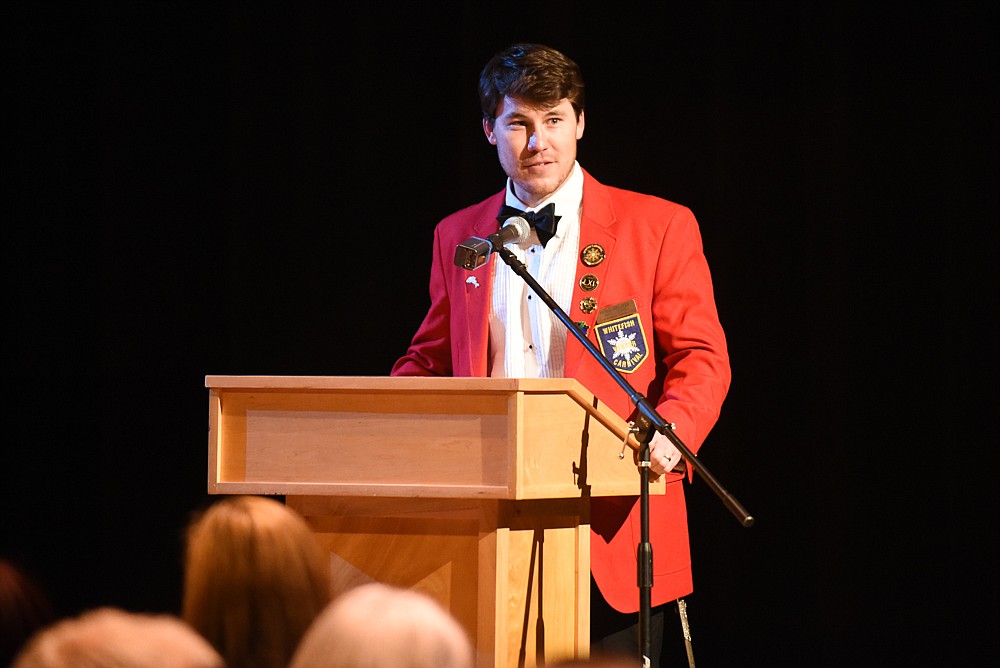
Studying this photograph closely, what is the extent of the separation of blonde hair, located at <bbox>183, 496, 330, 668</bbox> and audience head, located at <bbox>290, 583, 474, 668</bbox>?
394 mm

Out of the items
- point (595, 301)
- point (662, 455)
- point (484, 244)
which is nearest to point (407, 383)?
point (484, 244)

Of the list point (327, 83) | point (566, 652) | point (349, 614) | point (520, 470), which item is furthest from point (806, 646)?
point (349, 614)

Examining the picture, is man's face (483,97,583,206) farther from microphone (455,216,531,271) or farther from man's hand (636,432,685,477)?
man's hand (636,432,685,477)

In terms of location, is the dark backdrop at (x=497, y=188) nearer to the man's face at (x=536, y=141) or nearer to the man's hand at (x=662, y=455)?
the man's face at (x=536, y=141)

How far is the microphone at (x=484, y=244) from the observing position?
2.79 metres

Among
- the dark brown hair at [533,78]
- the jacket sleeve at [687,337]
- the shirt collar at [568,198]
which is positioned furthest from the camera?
the shirt collar at [568,198]

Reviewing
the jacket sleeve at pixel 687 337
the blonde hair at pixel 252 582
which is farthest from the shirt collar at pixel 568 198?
the blonde hair at pixel 252 582

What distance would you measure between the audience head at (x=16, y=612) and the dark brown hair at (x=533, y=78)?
193cm

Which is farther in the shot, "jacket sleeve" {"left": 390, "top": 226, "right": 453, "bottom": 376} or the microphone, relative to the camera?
"jacket sleeve" {"left": 390, "top": 226, "right": 453, "bottom": 376}

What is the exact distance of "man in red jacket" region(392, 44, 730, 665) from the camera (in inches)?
120

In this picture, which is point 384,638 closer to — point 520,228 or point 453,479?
point 453,479

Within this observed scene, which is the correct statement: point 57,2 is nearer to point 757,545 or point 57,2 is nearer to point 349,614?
point 757,545

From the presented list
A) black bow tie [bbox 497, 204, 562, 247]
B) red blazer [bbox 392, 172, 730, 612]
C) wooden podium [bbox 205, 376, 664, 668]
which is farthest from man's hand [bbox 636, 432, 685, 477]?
black bow tie [bbox 497, 204, 562, 247]

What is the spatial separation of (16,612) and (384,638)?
28.4 inches
